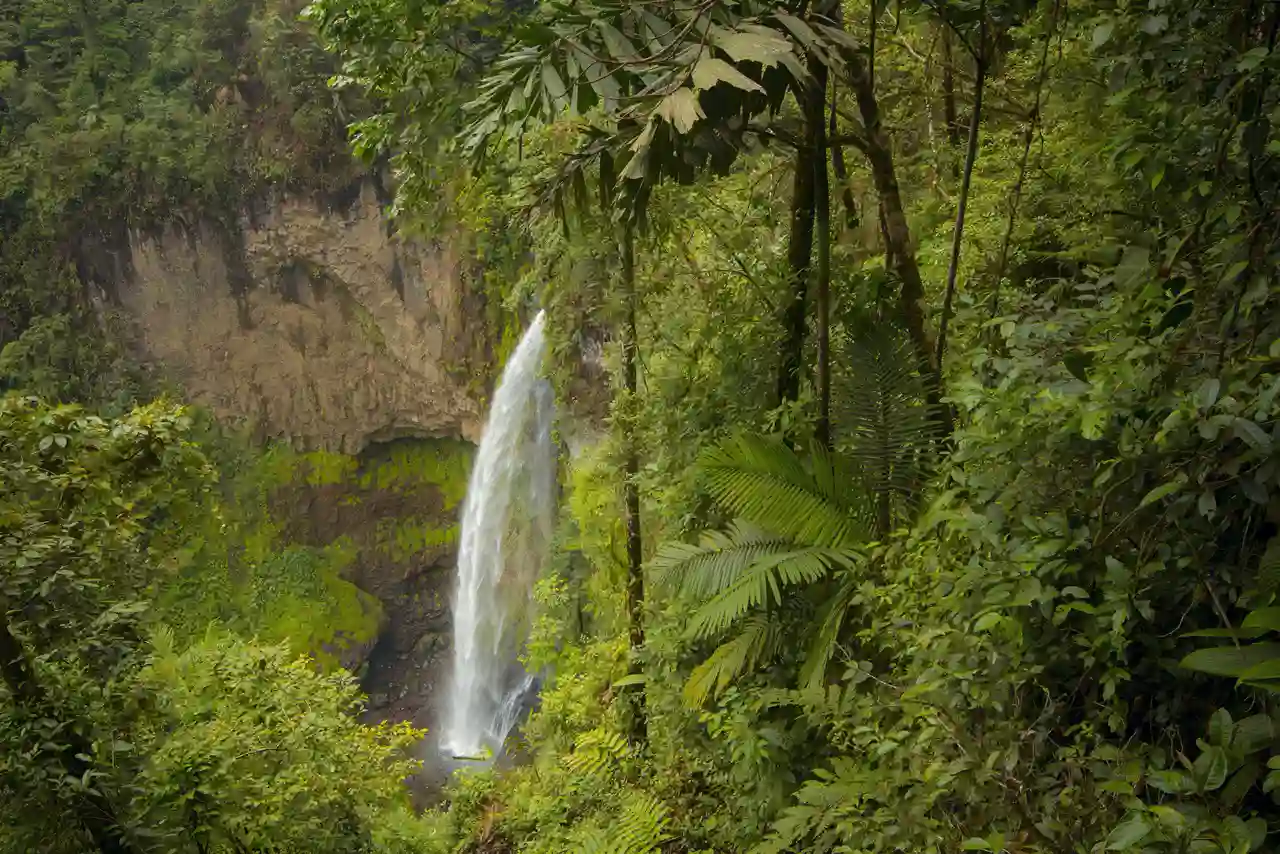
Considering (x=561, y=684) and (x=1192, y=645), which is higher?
(x=1192, y=645)

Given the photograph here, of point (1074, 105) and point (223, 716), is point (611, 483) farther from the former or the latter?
point (1074, 105)

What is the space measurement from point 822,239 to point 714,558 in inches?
51.3

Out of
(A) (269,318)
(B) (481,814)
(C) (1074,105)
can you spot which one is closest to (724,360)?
(C) (1074,105)

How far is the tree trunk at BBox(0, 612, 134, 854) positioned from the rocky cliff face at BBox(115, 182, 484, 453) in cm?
1521

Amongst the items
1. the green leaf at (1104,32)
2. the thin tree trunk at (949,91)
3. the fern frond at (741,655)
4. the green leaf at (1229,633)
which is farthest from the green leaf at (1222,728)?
the thin tree trunk at (949,91)

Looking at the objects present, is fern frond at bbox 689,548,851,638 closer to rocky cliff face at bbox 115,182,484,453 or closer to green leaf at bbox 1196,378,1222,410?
green leaf at bbox 1196,378,1222,410

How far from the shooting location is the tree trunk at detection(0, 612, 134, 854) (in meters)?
3.12

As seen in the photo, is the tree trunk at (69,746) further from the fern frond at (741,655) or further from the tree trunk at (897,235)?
the tree trunk at (897,235)

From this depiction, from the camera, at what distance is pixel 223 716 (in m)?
4.36

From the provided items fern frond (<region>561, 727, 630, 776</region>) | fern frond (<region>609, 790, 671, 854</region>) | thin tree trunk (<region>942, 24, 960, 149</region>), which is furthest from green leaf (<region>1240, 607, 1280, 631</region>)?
fern frond (<region>561, 727, 630, 776</region>)

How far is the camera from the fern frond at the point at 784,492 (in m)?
3.03

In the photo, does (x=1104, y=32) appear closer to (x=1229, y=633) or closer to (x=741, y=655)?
(x=1229, y=633)

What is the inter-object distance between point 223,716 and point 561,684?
130 inches

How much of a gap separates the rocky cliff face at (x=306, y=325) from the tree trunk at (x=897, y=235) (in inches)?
622
